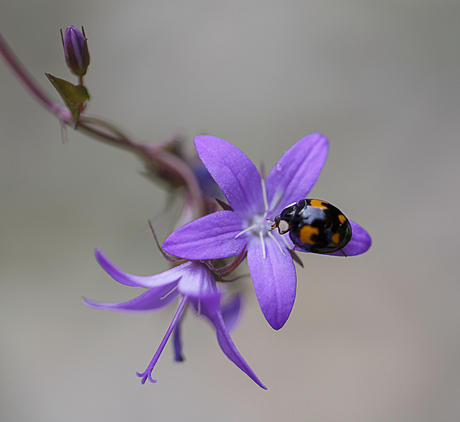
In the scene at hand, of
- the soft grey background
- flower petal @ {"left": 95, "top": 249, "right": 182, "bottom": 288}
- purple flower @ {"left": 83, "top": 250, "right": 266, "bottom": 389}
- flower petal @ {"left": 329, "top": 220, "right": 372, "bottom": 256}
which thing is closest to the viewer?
flower petal @ {"left": 95, "top": 249, "right": 182, "bottom": 288}

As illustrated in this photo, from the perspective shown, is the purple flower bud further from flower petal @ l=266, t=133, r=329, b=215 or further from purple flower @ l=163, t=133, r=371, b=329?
flower petal @ l=266, t=133, r=329, b=215

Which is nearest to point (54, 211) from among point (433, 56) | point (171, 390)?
point (171, 390)

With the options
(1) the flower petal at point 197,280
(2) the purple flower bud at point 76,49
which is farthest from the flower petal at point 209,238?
(2) the purple flower bud at point 76,49

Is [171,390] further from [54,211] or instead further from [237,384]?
[54,211]

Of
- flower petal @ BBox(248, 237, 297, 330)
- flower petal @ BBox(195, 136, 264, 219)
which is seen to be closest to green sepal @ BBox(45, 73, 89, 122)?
flower petal @ BBox(195, 136, 264, 219)

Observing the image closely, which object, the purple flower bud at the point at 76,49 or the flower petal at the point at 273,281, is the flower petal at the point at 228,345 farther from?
the purple flower bud at the point at 76,49

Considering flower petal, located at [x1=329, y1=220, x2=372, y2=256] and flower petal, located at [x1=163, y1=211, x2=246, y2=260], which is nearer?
flower petal, located at [x1=163, y1=211, x2=246, y2=260]

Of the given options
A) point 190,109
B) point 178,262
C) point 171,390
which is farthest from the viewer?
point 190,109
